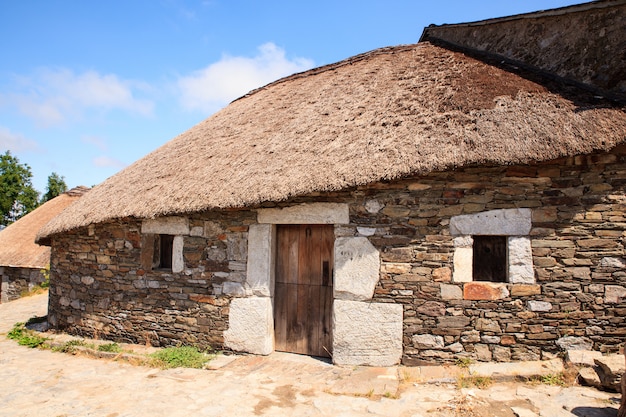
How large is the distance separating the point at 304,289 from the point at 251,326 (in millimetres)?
830

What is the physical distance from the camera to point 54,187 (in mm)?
28516

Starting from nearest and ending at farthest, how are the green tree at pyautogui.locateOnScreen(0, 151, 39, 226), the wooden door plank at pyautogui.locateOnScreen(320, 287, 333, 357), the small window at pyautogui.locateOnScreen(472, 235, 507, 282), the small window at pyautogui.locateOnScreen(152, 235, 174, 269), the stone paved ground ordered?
1. the stone paved ground
2. the small window at pyautogui.locateOnScreen(472, 235, 507, 282)
3. the wooden door plank at pyautogui.locateOnScreen(320, 287, 333, 357)
4. the small window at pyautogui.locateOnScreen(152, 235, 174, 269)
5. the green tree at pyautogui.locateOnScreen(0, 151, 39, 226)

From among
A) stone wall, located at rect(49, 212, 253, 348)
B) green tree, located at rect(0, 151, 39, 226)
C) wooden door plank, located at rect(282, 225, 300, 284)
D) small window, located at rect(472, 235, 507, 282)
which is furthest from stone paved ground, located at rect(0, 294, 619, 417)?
green tree, located at rect(0, 151, 39, 226)

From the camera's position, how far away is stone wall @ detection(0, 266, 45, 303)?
45.7 feet

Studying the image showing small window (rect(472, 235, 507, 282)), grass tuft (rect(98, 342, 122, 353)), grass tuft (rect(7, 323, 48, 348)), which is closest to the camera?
small window (rect(472, 235, 507, 282))

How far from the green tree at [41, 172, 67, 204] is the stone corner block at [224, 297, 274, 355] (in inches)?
1076

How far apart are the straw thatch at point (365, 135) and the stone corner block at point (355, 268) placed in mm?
743

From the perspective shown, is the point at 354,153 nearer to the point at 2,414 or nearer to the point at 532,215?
the point at 532,215

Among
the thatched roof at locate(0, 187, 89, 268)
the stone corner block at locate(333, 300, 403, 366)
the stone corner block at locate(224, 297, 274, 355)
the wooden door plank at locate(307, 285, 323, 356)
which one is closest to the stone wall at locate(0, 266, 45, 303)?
the thatched roof at locate(0, 187, 89, 268)

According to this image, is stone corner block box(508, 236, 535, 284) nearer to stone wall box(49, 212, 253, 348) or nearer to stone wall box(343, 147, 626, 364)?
stone wall box(343, 147, 626, 364)

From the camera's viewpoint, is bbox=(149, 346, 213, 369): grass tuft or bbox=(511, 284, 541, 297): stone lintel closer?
bbox=(511, 284, 541, 297): stone lintel

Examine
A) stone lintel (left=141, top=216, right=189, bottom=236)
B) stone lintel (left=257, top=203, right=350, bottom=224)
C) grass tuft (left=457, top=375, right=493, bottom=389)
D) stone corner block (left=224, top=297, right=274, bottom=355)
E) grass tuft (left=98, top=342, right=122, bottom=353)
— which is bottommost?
grass tuft (left=98, top=342, right=122, bottom=353)

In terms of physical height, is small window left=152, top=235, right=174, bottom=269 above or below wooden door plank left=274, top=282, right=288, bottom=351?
above

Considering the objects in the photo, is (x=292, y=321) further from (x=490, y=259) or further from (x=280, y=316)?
(x=490, y=259)
